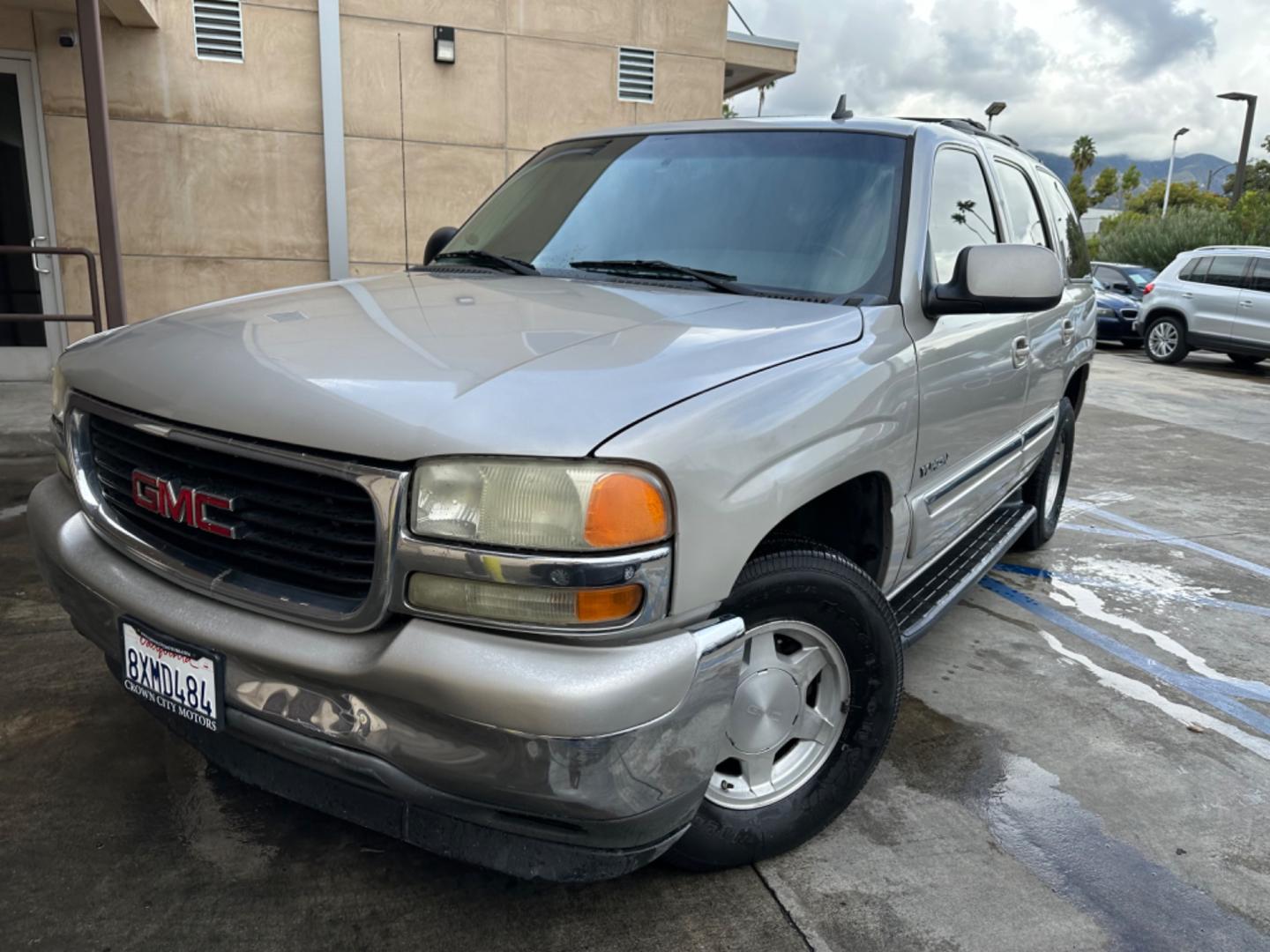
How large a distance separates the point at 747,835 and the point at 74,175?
9.36 meters

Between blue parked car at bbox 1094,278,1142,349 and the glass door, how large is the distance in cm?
1559

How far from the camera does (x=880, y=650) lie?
2389mm

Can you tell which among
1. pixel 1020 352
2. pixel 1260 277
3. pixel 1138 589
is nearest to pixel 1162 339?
pixel 1260 277

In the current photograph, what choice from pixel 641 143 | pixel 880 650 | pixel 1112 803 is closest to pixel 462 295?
pixel 641 143

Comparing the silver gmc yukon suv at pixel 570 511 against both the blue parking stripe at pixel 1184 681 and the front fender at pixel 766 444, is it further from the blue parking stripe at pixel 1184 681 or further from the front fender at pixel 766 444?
the blue parking stripe at pixel 1184 681

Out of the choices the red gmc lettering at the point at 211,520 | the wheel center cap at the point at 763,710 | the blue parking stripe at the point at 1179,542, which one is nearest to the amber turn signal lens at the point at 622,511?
the wheel center cap at the point at 763,710

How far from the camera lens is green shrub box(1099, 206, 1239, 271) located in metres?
22.8

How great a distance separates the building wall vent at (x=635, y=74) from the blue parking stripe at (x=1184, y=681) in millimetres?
8128

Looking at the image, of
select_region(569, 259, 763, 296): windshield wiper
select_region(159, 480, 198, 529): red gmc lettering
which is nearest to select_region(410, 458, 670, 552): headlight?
select_region(159, 480, 198, 529): red gmc lettering

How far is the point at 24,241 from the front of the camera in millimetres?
9133

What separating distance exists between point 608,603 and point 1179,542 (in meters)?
4.96

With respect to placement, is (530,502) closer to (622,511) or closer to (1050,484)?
(622,511)

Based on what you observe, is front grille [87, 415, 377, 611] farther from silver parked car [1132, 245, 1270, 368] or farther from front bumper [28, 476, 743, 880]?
silver parked car [1132, 245, 1270, 368]

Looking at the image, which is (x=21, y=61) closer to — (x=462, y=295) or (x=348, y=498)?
(x=462, y=295)
